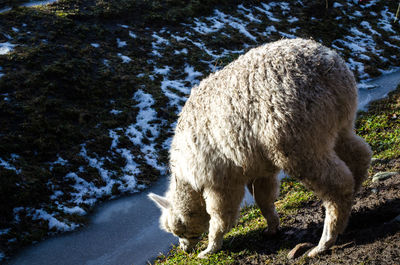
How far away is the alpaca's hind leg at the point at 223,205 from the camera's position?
13.4 ft

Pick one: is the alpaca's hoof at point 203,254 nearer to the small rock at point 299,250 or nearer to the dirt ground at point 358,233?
the dirt ground at point 358,233

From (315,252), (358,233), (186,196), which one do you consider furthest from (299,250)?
(186,196)

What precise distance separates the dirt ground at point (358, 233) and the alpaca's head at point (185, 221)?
802 mm

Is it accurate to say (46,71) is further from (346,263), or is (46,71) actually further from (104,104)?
(346,263)

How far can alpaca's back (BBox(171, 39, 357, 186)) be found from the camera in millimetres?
3332

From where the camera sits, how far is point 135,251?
591 cm

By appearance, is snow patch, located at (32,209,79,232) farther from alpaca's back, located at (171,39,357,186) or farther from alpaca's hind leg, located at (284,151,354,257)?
alpaca's hind leg, located at (284,151,354,257)

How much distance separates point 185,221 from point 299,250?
66.1 inches

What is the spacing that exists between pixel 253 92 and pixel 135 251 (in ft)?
13.2

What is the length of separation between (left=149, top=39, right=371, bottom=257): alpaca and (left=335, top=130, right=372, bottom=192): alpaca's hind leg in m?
0.01

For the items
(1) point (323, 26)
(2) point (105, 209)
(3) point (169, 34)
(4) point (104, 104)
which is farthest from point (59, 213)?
(1) point (323, 26)

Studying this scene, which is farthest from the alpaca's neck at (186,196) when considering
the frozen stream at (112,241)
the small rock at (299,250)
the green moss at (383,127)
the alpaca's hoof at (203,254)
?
the green moss at (383,127)

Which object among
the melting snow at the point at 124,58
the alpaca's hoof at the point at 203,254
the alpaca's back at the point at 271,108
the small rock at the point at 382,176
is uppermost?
the alpaca's back at the point at 271,108

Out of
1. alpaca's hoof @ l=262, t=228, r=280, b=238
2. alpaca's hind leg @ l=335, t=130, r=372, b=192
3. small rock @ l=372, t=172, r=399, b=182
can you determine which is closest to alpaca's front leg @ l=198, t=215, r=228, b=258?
alpaca's hoof @ l=262, t=228, r=280, b=238
